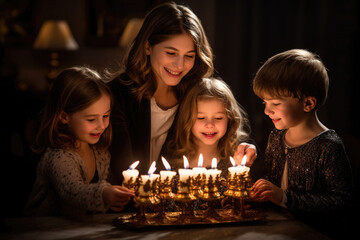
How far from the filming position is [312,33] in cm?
462

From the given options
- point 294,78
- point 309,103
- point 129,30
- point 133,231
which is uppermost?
point 129,30

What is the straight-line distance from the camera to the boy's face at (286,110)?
6.31 feet

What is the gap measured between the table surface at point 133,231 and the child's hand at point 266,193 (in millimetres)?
100

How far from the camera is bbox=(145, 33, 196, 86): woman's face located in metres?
2.28

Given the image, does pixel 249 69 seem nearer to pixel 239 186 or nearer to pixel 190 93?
pixel 190 93

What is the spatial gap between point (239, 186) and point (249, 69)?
136 inches

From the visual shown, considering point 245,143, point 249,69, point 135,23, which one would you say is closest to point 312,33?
point 249,69

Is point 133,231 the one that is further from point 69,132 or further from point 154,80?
point 154,80

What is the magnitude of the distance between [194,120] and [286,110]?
20.4 inches

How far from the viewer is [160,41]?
233 cm

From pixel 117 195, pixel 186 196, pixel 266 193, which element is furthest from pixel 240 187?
pixel 117 195

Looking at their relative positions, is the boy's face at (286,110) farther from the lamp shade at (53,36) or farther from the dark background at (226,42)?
the lamp shade at (53,36)

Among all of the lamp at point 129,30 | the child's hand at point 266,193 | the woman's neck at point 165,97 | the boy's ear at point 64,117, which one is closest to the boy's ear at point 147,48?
the woman's neck at point 165,97

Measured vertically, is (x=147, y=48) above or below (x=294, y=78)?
above
